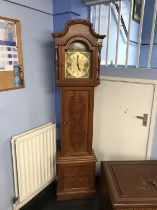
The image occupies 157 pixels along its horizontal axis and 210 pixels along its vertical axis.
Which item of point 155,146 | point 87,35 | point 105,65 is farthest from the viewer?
point 105,65

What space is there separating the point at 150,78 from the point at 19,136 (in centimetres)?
131

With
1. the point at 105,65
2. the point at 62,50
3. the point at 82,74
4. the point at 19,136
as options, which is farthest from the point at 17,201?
the point at 105,65

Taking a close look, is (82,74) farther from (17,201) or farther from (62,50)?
(17,201)

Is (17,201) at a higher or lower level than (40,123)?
lower

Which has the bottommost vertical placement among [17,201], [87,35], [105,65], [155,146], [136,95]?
[17,201]

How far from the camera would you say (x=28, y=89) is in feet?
5.53

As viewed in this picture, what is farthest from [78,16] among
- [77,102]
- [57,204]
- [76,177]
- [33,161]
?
[57,204]

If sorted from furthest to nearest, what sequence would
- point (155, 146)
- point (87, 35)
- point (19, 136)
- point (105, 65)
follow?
point (105, 65) < point (155, 146) < point (19, 136) < point (87, 35)

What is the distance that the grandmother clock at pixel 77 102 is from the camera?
1.51 m

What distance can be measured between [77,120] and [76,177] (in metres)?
0.62

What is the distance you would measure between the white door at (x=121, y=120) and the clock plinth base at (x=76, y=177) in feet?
1.07

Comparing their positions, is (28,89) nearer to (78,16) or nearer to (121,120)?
(78,16)

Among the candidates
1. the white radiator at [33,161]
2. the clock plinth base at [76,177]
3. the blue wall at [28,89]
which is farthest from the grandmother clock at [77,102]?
the blue wall at [28,89]

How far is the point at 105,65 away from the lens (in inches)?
75.4
